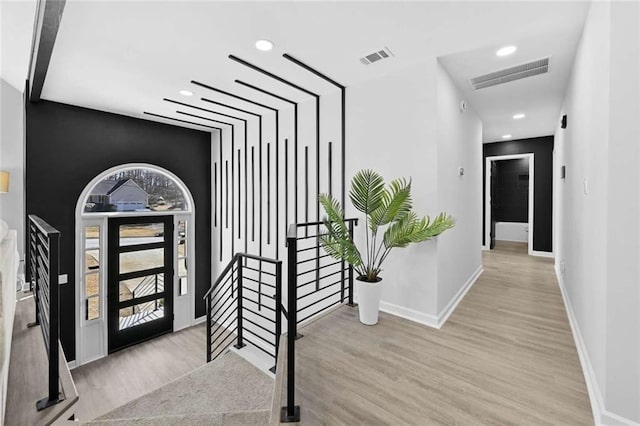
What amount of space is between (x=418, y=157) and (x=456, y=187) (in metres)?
0.91

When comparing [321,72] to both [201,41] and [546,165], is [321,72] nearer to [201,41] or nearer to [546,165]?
[201,41]

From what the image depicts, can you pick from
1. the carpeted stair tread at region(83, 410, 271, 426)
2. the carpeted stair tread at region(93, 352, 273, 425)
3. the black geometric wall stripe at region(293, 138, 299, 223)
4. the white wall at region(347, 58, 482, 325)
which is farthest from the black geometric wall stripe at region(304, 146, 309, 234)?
the carpeted stair tread at region(83, 410, 271, 426)

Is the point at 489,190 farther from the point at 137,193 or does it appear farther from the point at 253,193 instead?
the point at 137,193

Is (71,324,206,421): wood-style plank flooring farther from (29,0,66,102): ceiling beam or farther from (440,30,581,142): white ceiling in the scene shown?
(440,30,581,142): white ceiling

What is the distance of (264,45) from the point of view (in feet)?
8.94

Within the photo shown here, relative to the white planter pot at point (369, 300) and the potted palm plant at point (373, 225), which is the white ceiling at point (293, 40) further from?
the white planter pot at point (369, 300)

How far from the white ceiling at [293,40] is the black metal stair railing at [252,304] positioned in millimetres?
2020

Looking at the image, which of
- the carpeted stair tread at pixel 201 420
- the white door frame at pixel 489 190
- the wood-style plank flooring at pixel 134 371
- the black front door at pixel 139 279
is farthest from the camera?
the white door frame at pixel 489 190

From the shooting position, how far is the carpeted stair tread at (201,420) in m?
2.02

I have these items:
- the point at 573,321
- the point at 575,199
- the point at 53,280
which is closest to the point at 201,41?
the point at 53,280

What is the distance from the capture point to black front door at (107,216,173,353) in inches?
205

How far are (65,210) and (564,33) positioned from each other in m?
6.68

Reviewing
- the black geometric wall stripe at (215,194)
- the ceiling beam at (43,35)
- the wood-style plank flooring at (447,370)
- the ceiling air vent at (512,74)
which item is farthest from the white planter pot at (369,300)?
the black geometric wall stripe at (215,194)

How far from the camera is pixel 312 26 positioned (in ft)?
8.00
